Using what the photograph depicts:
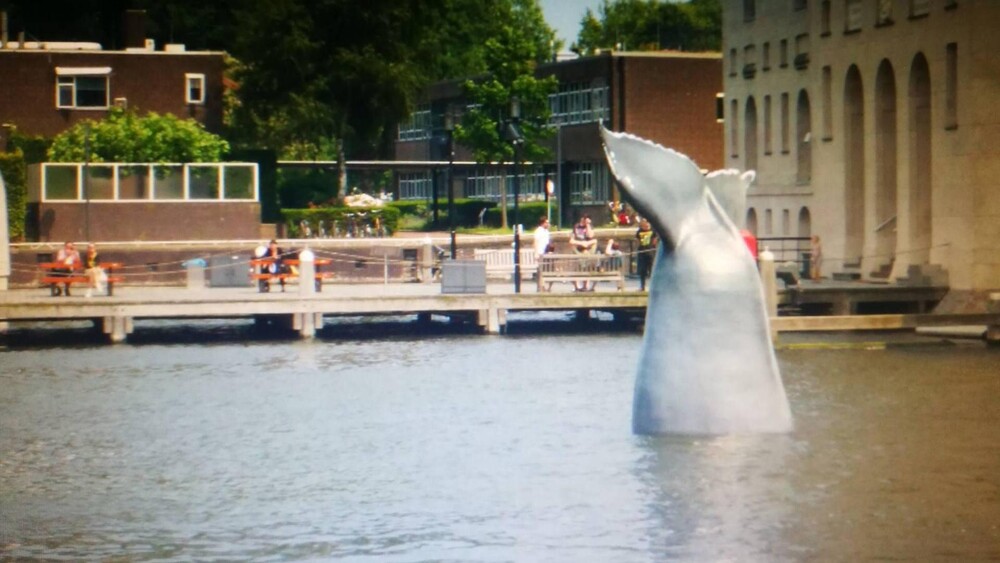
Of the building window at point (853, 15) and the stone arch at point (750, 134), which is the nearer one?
the building window at point (853, 15)

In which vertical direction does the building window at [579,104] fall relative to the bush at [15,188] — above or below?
above

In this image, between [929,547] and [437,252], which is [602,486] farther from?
[437,252]

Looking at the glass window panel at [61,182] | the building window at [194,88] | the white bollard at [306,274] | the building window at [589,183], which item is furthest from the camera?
the building window at [589,183]

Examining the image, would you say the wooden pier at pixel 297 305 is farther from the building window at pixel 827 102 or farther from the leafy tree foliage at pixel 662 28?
the leafy tree foliage at pixel 662 28

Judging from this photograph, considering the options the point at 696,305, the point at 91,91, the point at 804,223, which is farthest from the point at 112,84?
the point at 696,305

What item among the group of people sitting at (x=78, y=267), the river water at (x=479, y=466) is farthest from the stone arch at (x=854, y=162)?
the group of people sitting at (x=78, y=267)

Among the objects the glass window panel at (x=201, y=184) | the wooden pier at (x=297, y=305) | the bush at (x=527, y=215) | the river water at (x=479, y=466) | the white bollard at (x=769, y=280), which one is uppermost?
the glass window panel at (x=201, y=184)

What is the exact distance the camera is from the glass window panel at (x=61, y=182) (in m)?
61.2

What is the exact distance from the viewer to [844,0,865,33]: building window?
54281mm

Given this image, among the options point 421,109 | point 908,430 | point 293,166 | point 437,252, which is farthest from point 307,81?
point 908,430

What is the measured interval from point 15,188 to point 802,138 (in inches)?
968

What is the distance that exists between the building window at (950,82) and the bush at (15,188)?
29.3 m

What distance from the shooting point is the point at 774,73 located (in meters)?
A: 62.8

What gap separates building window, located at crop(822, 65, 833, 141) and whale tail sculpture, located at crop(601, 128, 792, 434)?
3377 cm
